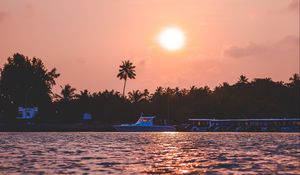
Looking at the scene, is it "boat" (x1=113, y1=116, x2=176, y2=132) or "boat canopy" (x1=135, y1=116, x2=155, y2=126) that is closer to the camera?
"boat" (x1=113, y1=116, x2=176, y2=132)

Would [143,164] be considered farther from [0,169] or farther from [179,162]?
[0,169]

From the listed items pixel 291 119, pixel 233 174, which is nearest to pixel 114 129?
pixel 291 119

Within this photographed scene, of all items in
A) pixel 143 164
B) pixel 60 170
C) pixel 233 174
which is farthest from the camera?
pixel 143 164

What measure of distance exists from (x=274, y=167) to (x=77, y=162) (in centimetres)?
1700

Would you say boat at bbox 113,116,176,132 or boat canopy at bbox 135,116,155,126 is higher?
boat canopy at bbox 135,116,155,126

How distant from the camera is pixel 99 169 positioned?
45438mm

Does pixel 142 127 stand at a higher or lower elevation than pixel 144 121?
lower

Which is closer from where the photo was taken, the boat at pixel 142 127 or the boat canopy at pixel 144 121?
the boat at pixel 142 127

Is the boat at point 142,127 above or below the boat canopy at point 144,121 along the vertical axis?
below

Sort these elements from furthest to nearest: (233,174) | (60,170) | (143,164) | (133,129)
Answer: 1. (133,129)
2. (143,164)
3. (60,170)
4. (233,174)

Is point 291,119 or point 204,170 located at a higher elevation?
point 291,119

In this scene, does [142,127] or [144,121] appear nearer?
[142,127]

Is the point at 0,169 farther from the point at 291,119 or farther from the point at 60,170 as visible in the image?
the point at 291,119

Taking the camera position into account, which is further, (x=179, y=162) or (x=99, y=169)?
(x=179, y=162)
